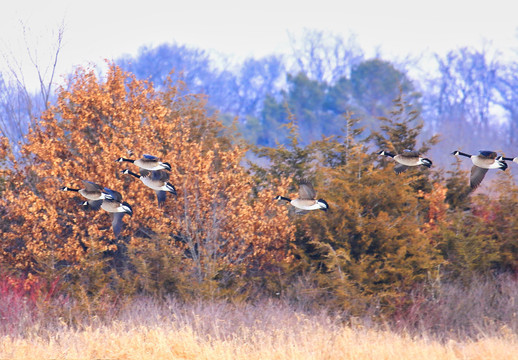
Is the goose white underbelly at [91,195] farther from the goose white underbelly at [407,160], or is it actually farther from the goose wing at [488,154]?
the goose wing at [488,154]

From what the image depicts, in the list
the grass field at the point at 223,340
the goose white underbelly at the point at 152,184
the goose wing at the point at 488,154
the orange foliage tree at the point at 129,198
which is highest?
the orange foliage tree at the point at 129,198

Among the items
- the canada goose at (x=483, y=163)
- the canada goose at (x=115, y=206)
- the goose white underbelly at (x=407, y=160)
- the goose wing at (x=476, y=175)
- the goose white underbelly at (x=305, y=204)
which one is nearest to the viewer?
the canada goose at (x=483, y=163)

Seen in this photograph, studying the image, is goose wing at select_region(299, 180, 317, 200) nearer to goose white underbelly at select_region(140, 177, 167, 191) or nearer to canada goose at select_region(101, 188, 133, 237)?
goose white underbelly at select_region(140, 177, 167, 191)

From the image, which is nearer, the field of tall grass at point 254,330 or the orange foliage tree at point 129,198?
the field of tall grass at point 254,330

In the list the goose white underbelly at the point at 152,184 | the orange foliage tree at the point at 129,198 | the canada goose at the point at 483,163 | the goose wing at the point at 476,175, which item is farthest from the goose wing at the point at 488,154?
the orange foliage tree at the point at 129,198

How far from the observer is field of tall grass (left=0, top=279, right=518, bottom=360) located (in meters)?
10.4

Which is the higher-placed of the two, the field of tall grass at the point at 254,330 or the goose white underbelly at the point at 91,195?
the goose white underbelly at the point at 91,195

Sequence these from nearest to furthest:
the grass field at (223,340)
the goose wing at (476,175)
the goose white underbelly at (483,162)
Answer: the goose white underbelly at (483,162)
the goose wing at (476,175)
the grass field at (223,340)

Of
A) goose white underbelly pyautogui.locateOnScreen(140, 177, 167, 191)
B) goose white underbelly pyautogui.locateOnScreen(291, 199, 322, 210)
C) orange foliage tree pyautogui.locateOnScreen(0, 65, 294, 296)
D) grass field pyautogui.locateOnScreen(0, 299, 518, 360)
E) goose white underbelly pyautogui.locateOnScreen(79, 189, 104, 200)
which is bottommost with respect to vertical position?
grass field pyautogui.locateOnScreen(0, 299, 518, 360)

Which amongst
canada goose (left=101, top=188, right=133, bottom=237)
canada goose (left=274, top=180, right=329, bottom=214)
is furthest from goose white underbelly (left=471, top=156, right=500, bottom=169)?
canada goose (left=101, top=188, right=133, bottom=237)

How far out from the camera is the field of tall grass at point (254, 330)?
34.1 ft

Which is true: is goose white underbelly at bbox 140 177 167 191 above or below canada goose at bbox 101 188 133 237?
above

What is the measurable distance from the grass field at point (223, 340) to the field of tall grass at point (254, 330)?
2 centimetres

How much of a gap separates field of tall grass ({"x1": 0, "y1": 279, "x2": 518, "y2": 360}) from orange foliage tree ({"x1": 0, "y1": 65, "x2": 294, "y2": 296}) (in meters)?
1.43
